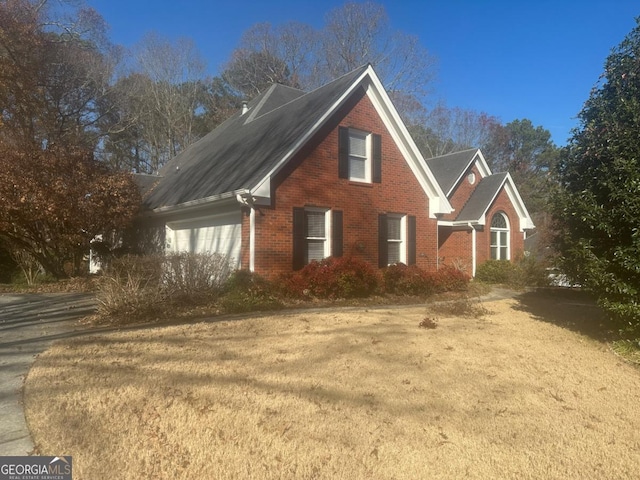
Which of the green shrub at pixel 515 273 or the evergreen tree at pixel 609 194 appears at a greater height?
the evergreen tree at pixel 609 194

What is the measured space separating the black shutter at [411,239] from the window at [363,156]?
6.20ft

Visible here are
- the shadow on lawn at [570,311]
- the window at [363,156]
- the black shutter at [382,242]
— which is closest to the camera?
the shadow on lawn at [570,311]

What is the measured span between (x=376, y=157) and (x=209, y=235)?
5770 millimetres

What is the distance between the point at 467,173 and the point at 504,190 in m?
1.96

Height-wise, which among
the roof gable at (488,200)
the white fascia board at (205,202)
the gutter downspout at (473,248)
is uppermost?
the roof gable at (488,200)

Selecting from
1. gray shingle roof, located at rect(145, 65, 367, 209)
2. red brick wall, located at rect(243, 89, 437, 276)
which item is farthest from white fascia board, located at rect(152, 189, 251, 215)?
red brick wall, located at rect(243, 89, 437, 276)

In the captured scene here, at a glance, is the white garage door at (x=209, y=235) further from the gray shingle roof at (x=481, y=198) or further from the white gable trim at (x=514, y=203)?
the white gable trim at (x=514, y=203)

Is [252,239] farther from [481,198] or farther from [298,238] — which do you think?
[481,198]

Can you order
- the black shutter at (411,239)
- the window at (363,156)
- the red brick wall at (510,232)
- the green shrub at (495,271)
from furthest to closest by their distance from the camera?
the red brick wall at (510,232) < the green shrub at (495,271) < the black shutter at (411,239) < the window at (363,156)

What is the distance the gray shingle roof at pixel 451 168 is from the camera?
66.8 feet

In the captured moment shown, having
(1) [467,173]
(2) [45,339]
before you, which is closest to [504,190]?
(1) [467,173]

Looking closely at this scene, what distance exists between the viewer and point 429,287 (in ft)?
39.0

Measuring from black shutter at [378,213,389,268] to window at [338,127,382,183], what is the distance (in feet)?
4.07

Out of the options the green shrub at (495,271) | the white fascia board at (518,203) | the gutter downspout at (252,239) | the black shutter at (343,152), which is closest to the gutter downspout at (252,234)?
the gutter downspout at (252,239)
